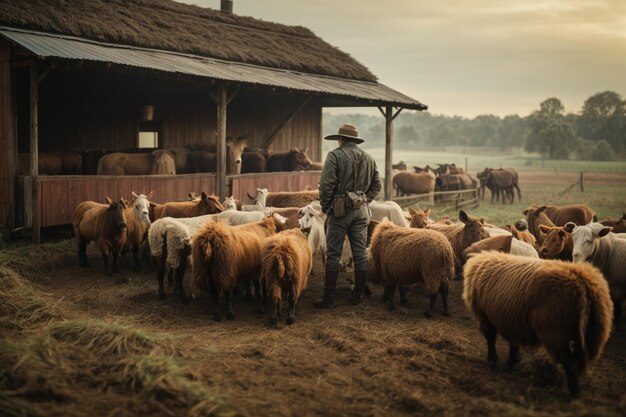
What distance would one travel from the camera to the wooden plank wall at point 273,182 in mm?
16109

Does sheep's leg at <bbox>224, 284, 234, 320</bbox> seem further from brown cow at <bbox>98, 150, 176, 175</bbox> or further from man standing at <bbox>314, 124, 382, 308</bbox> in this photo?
brown cow at <bbox>98, 150, 176, 175</bbox>

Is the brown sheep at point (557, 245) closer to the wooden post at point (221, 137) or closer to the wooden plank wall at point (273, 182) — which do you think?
the wooden post at point (221, 137)

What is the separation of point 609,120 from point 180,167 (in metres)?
54.1

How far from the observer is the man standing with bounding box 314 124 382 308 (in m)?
8.75

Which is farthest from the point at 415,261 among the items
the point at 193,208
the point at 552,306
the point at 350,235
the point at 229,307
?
the point at 193,208

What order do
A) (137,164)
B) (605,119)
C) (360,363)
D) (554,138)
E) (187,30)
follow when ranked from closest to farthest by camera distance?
1. (360,363)
2. (137,164)
3. (187,30)
4. (554,138)
5. (605,119)

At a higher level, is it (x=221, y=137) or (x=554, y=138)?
(x=554, y=138)

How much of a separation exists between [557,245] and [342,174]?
3284mm

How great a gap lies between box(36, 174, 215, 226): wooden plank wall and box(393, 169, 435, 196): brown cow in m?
12.0

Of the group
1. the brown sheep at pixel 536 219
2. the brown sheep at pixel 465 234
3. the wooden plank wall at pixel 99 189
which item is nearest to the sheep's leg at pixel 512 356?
the brown sheep at pixel 465 234

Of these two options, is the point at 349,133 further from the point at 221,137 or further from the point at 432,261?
the point at 221,137

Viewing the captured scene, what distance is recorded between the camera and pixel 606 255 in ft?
26.5

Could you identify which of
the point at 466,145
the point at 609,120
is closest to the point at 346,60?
the point at 609,120

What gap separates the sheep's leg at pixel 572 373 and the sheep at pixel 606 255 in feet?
8.88
